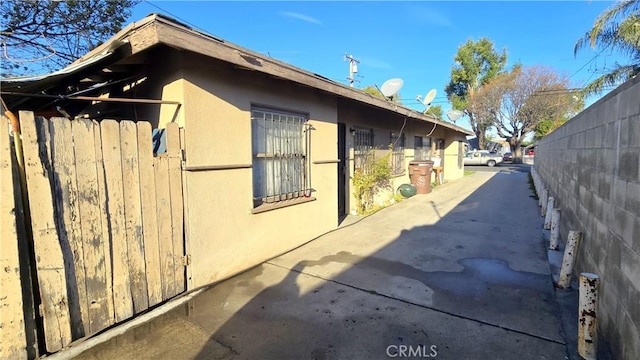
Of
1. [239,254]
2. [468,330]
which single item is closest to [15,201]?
[239,254]

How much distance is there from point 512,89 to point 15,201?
35.2 meters

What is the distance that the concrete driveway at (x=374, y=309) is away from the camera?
268 cm

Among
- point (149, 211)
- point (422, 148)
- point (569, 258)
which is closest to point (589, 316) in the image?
point (569, 258)

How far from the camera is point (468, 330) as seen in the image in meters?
2.92

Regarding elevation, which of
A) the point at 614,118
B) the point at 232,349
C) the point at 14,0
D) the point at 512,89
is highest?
the point at 512,89

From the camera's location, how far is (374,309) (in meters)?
3.32

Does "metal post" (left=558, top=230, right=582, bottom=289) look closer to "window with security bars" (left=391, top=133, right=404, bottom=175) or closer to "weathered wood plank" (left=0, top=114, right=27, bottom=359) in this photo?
"weathered wood plank" (left=0, top=114, right=27, bottom=359)

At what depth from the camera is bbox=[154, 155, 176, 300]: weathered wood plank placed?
335cm

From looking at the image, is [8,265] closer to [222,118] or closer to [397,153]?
[222,118]

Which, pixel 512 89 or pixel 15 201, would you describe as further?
pixel 512 89

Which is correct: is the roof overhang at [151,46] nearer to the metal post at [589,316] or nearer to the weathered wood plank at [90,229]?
the weathered wood plank at [90,229]

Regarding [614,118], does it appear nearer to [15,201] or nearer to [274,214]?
[274,214]

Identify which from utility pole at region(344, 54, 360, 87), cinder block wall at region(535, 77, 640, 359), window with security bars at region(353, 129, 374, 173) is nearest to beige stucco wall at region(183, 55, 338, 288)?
window with security bars at region(353, 129, 374, 173)

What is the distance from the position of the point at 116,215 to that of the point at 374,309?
269 centimetres
